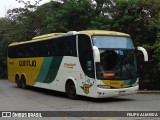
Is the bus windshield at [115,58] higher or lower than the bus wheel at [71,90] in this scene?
higher

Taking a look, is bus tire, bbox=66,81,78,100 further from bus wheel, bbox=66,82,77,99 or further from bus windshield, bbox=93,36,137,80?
bus windshield, bbox=93,36,137,80

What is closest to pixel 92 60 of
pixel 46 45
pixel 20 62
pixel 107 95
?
pixel 107 95

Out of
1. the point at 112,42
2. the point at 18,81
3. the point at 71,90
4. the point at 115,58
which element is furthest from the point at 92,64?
the point at 18,81

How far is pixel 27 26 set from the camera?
126 ft

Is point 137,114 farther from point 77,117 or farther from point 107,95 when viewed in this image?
point 107,95

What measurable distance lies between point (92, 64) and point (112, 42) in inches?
56.5

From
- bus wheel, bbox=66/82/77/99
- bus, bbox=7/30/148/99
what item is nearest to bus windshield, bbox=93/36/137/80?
bus, bbox=7/30/148/99

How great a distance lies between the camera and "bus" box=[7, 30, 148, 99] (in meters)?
15.9

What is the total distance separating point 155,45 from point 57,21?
353 inches

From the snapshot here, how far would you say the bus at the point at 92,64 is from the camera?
52.2ft

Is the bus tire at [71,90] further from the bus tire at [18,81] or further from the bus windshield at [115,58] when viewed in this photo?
the bus tire at [18,81]

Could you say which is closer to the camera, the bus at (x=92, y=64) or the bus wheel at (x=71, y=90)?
the bus at (x=92, y=64)

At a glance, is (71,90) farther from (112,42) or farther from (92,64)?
(112,42)

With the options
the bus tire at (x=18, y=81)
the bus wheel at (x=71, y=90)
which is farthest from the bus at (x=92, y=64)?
the bus tire at (x=18, y=81)
